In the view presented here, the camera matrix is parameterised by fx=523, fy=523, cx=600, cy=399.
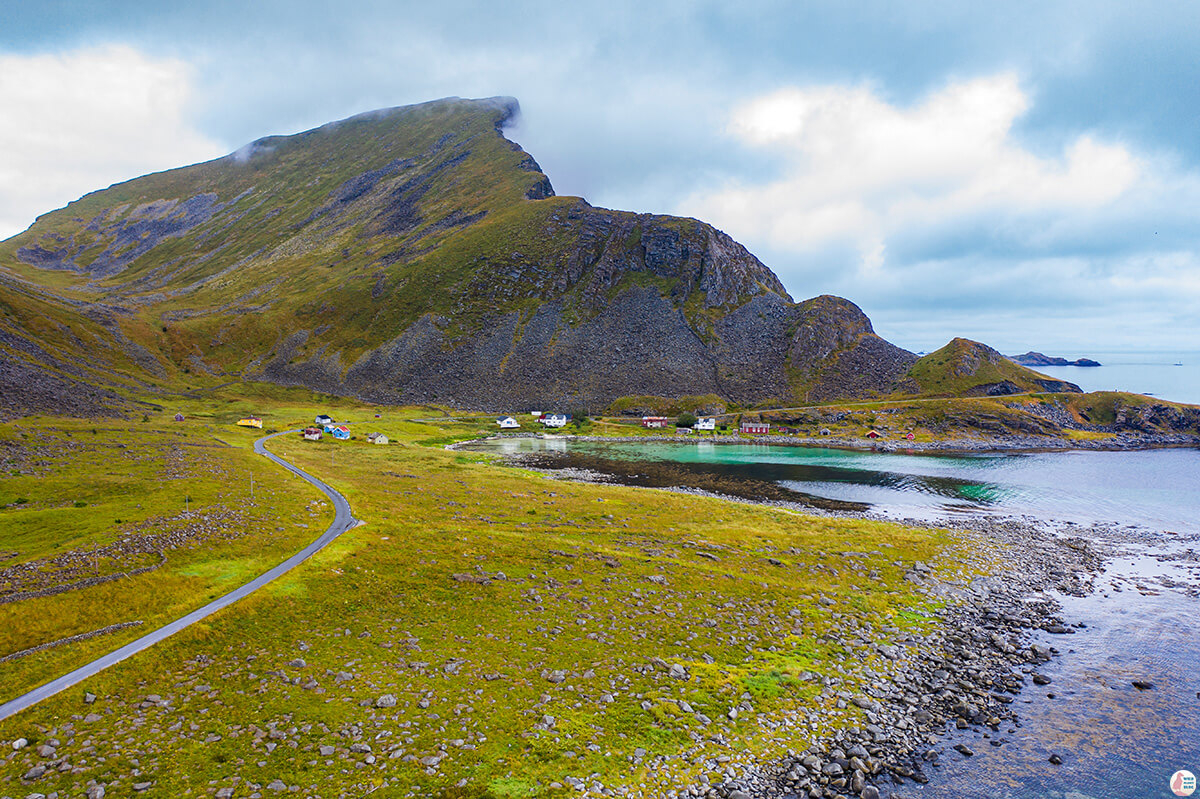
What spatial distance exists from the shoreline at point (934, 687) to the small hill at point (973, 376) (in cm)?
15612

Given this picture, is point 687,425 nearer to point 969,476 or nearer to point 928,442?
point 928,442

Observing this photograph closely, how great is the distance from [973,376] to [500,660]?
205 meters

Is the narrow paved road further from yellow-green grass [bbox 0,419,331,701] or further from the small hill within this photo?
the small hill

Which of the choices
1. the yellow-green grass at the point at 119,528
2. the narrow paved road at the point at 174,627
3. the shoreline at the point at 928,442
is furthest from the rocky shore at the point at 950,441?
the narrow paved road at the point at 174,627

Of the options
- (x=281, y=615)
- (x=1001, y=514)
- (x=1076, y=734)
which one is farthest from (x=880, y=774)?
(x=1001, y=514)

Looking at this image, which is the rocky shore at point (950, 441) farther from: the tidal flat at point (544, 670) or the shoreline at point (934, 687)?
the tidal flat at point (544, 670)

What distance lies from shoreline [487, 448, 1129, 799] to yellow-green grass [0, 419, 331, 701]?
2209 centimetres

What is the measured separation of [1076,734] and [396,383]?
194029 mm

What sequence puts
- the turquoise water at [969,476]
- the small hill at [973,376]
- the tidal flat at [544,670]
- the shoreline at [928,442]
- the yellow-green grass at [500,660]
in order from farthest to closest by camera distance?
1. the small hill at [973,376]
2. the shoreline at [928,442]
3. the turquoise water at [969,476]
4. the yellow-green grass at [500,660]
5. the tidal flat at [544,670]

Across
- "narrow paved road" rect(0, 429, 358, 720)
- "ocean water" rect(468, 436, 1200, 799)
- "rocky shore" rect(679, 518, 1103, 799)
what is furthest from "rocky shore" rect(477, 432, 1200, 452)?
"rocky shore" rect(679, 518, 1103, 799)

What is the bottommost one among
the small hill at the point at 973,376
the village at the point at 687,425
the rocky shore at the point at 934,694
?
the rocky shore at the point at 934,694

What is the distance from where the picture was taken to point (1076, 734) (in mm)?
19203

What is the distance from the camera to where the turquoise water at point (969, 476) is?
63.5m

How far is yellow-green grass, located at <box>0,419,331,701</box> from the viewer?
64.7 ft
